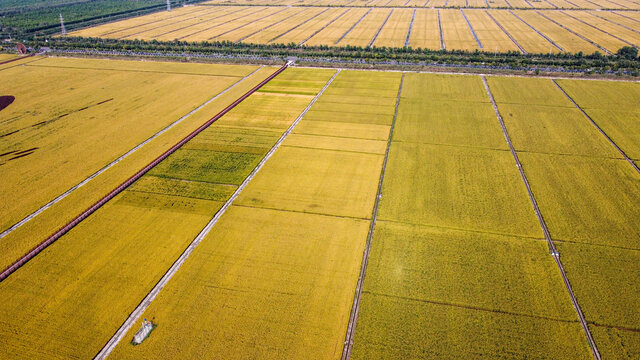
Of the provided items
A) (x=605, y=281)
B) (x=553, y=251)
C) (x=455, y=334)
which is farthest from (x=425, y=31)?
(x=455, y=334)

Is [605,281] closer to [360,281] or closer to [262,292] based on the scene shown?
[360,281]

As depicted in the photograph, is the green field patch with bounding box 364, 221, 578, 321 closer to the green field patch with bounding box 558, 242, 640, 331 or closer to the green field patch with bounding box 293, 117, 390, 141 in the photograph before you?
the green field patch with bounding box 558, 242, 640, 331

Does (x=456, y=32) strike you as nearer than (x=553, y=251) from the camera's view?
No

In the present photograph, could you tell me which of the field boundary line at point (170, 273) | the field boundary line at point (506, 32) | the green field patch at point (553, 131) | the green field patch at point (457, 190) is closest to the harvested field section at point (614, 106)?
the green field patch at point (553, 131)

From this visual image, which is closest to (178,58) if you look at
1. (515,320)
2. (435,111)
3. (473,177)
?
(435,111)

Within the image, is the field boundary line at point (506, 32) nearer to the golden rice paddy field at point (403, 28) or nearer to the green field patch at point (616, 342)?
the golden rice paddy field at point (403, 28)

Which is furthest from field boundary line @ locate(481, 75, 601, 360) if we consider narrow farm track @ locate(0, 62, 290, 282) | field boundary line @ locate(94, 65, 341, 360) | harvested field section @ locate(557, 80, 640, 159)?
narrow farm track @ locate(0, 62, 290, 282)
